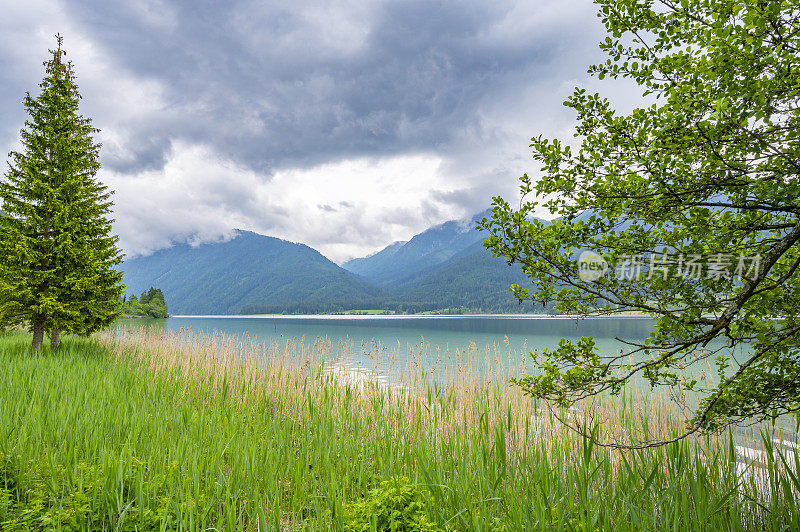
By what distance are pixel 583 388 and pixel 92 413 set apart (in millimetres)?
6397

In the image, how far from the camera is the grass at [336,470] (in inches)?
130

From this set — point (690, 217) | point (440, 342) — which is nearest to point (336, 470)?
point (690, 217)

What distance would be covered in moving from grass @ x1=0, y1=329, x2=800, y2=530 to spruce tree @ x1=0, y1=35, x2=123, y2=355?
16.7ft

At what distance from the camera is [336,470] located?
4.62 meters

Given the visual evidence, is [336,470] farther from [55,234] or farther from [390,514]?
[55,234]

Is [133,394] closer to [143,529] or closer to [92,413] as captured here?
[92,413]

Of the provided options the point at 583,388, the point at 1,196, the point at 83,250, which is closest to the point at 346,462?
the point at 583,388

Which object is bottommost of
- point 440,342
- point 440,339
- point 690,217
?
point 440,339

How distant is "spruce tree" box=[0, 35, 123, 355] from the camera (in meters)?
11.9

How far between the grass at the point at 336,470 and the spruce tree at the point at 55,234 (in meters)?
5.08

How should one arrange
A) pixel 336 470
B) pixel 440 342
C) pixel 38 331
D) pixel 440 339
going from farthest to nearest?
pixel 440 339
pixel 440 342
pixel 38 331
pixel 336 470

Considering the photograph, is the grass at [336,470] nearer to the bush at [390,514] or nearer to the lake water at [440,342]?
the bush at [390,514]

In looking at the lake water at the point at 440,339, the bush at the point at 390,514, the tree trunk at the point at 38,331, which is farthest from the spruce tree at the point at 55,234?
the bush at the point at 390,514

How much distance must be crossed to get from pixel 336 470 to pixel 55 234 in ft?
45.3
